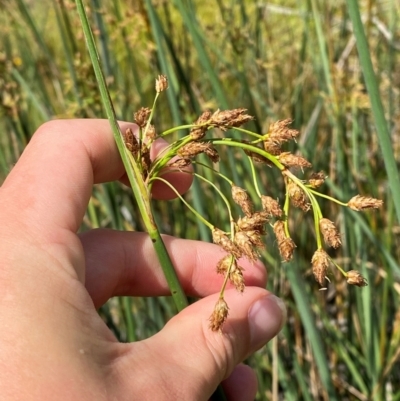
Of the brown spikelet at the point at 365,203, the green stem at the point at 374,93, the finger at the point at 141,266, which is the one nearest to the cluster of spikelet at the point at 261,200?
the brown spikelet at the point at 365,203

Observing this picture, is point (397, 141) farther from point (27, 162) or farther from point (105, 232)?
point (27, 162)

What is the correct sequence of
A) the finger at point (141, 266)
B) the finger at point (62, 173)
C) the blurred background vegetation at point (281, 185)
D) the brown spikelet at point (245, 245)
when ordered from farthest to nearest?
the blurred background vegetation at point (281, 185) → the finger at point (141, 266) → the finger at point (62, 173) → the brown spikelet at point (245, 245)

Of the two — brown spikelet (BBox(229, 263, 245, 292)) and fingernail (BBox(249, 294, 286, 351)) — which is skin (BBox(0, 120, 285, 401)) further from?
brown spikelet (BBox(229, 263, 245, 292))

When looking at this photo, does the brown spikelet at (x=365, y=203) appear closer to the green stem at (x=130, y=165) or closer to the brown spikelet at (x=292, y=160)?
the brown spikelet at (x=292, y=160)

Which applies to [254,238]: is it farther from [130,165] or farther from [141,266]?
[141,266]

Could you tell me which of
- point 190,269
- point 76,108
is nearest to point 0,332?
point 190,269

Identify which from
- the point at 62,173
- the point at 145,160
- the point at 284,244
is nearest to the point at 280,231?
the point at 284,244
